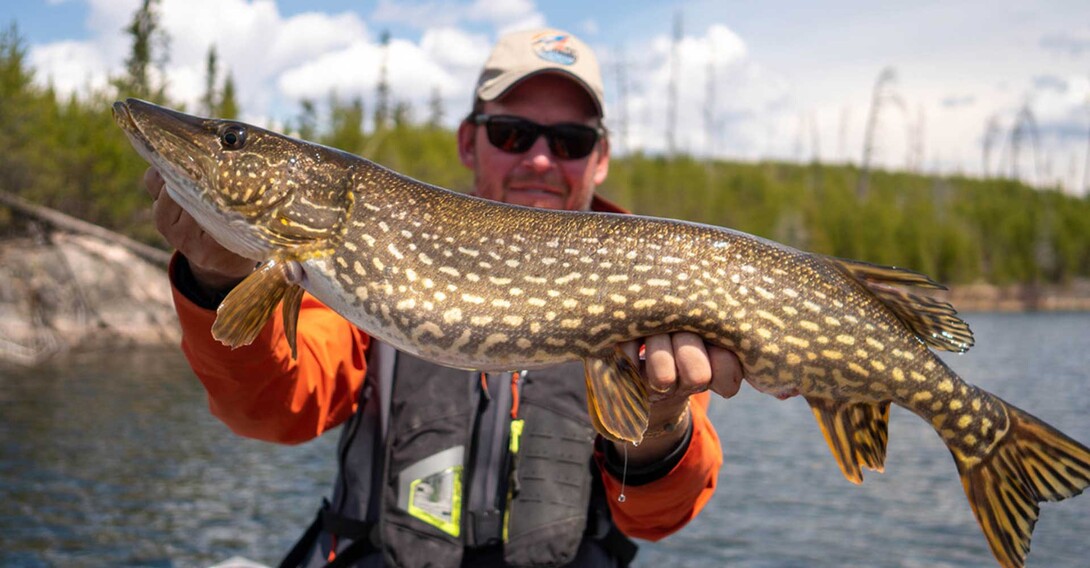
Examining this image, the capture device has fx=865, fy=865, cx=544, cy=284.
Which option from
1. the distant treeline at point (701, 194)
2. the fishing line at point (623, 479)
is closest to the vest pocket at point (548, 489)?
the fishing line at point (623, 479)

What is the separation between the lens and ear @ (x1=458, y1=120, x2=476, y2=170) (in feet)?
14.3

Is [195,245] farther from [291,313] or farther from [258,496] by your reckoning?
[258,496]

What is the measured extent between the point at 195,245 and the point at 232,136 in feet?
1.30

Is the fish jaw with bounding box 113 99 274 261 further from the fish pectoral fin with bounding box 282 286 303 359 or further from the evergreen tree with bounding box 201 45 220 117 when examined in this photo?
the evergreen tree with bounding box 201 45 220 117

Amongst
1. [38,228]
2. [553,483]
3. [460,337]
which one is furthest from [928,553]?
[38,228]

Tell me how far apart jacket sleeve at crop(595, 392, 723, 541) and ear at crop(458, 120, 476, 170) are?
1.80 m

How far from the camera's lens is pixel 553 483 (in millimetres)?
3229

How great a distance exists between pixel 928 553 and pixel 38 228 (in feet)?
76.9

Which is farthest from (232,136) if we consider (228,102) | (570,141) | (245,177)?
(228,102)

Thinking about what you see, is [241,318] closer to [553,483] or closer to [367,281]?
[367,281]

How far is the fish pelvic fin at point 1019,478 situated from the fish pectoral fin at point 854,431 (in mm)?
246

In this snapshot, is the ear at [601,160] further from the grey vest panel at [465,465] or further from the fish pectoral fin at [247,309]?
the fish pectoral fin at [247,309]

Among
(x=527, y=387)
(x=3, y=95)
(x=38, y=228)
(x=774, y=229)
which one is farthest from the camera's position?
(x=774, y=229)

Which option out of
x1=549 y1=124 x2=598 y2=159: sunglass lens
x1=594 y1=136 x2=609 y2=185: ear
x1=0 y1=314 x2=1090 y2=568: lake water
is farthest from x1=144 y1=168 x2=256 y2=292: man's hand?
x1=0 y1=314 x2=1090 y2=568: lake water
